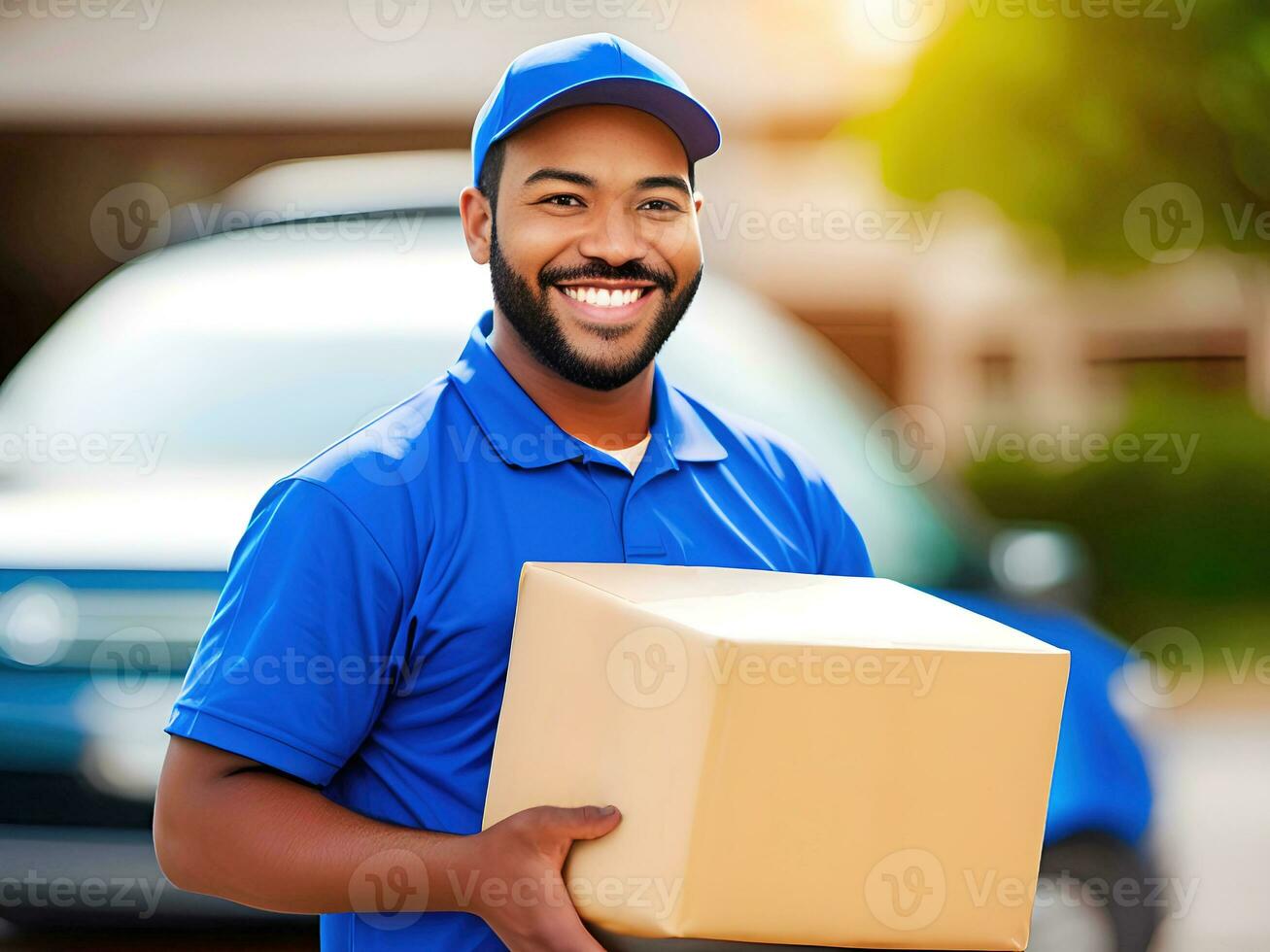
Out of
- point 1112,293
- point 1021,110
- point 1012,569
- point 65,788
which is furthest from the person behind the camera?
point 1112,293

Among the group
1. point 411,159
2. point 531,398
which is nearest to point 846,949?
point 531,398

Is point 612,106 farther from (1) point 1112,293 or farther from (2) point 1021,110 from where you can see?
(1) point 1112,293

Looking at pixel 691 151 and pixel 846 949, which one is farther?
pixel 691 151

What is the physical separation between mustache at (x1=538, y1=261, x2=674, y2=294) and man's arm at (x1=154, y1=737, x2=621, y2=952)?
0.63 meters

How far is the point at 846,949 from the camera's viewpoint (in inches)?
58.4

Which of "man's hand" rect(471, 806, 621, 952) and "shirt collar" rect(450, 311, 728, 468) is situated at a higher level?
"shirt collar" rect(450, 311, 728, 468)

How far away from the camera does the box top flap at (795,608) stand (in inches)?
56.0

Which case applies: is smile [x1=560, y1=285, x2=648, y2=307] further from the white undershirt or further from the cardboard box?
the cardboard box

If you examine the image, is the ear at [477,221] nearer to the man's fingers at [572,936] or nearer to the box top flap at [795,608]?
the box top flap at [795,608]

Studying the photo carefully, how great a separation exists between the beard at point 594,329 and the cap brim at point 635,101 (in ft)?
0.57

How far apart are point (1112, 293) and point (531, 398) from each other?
11772mm

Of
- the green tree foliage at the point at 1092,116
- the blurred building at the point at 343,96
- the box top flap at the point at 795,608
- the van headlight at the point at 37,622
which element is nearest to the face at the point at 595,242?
the box top flap at the point at 795,608

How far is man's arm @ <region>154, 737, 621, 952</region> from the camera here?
57.1 inches

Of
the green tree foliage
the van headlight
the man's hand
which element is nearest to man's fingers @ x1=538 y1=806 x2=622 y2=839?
the man's hand
